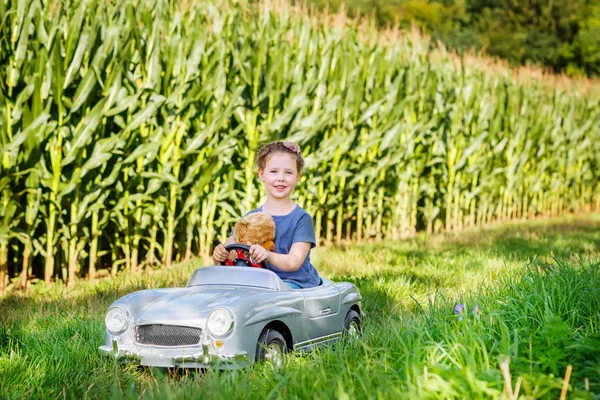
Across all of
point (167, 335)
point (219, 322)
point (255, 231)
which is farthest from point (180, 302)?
point (255, 231)

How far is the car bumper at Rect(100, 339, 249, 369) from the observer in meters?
3.15

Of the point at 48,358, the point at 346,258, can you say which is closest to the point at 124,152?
the point at 346,258

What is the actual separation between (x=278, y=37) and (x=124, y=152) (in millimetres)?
2664

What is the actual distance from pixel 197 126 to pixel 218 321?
15.0ft

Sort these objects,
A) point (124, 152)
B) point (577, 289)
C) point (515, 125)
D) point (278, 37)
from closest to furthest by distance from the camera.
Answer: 1. point (577, 289)
2. point (124, 152)
3. point (278, 37)
4. point (515, 125)

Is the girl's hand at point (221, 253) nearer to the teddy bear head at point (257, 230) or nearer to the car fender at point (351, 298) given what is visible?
the teddy bear head at point (257, 230)

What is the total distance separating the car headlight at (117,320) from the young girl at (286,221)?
0.71m

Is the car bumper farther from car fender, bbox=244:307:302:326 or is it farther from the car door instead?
the car door

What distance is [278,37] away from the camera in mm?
8508

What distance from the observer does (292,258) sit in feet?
13.0

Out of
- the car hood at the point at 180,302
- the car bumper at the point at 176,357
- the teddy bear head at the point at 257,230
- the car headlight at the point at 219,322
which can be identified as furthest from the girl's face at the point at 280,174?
the car bumper at the point at 176,357

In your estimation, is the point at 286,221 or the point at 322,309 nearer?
the point at 322,309

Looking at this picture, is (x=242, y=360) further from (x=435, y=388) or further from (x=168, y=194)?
(x=168, y=194)

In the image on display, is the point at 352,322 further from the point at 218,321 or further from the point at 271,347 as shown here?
the point at 218,321
